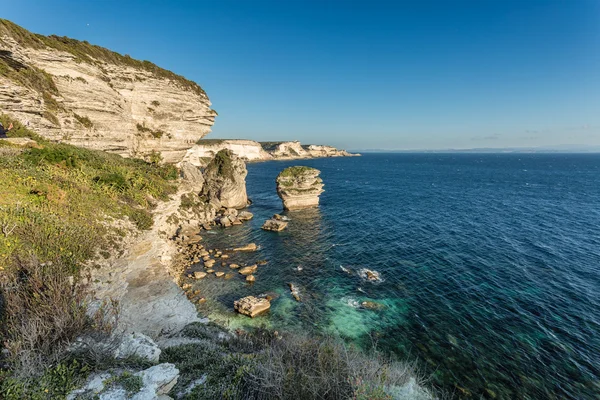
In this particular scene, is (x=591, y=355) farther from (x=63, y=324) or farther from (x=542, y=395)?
(x=63, y=324)

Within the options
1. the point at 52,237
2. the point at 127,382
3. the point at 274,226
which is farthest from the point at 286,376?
the point at 274,226

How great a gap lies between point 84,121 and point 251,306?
1543 inches

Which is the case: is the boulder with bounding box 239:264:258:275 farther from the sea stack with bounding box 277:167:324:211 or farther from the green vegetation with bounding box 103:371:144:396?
the sea stack with bounding box 277:167:324:211

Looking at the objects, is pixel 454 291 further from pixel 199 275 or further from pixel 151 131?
pixel 151 131

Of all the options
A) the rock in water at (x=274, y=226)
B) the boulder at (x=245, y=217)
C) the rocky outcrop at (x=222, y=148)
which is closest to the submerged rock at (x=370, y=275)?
the rock in water at (x=274, y=226)

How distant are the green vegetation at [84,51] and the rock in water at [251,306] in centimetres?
3633

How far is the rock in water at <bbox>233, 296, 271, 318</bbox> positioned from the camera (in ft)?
60.0

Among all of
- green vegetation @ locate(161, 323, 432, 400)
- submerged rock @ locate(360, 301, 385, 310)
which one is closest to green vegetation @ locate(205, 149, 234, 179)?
submerged rock @ locate(360, 301, 385, 310)

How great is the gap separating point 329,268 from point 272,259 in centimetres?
628

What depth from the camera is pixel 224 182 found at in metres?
47.1

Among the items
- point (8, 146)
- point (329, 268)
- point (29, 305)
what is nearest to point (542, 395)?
point (329, 268)

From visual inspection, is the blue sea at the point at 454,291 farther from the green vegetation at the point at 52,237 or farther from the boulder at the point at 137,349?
the green vegetation at the point at 52,237

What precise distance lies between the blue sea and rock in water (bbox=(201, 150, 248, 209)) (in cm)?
998

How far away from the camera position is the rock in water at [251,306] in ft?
60.0
